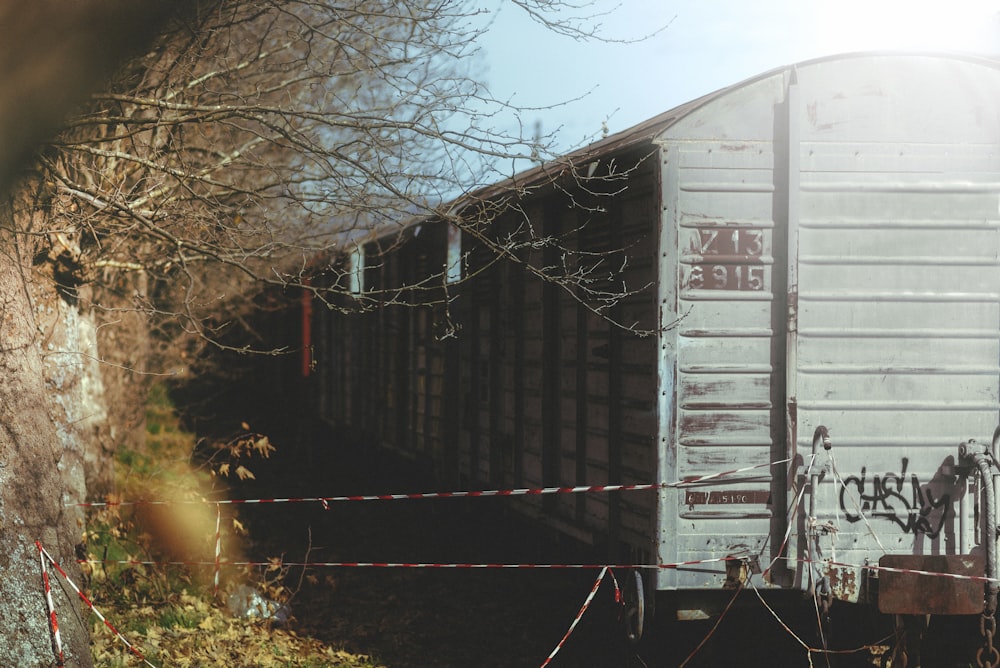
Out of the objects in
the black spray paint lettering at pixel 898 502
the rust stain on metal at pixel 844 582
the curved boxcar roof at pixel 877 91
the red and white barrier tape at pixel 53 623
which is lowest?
the red and white barrier tape at pixel 53 623

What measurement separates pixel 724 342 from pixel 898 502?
131 cm

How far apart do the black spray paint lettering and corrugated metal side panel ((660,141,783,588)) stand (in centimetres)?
48

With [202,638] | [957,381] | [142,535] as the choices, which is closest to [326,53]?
[142,535]

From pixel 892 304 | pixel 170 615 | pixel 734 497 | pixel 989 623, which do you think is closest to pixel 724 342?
pixel 734 497

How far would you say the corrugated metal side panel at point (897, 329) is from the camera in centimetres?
591

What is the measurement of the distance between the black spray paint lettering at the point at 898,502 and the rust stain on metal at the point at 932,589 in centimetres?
33

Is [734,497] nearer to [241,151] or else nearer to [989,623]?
[989,623]

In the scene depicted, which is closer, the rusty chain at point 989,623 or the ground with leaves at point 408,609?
the rusty chain at point 989,623

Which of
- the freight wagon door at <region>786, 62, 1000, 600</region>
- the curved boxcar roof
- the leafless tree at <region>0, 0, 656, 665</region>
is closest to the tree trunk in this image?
the leafless tree at <region>0, 0, 656, 665</region>

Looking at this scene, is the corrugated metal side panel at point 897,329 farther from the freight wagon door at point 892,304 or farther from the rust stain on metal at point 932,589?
the rust stain on metal at point 932,589

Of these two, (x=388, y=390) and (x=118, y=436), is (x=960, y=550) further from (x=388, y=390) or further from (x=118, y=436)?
(x=118, y=436)

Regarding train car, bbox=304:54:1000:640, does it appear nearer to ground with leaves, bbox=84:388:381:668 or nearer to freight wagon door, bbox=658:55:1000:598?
freight wagon door, bbox=658:55:1000:598

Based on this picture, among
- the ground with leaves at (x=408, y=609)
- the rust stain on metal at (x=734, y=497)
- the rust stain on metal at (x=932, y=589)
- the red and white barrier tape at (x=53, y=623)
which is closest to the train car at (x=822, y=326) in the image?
the rust stain on metal at (x=734, y=497)

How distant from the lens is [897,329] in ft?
19.6
